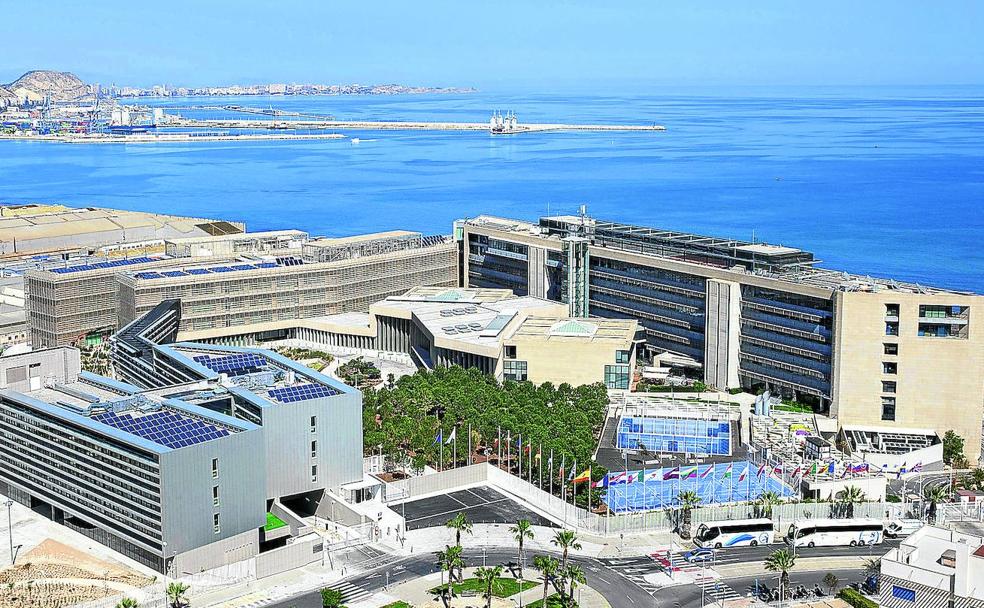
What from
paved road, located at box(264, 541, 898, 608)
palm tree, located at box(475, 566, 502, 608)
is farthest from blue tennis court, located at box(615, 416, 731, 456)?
palm tree, located at box(475, 566, 502, 608)

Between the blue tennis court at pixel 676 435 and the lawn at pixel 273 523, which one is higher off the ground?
the blue tennis court at pixel 676 435

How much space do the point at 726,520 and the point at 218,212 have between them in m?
127

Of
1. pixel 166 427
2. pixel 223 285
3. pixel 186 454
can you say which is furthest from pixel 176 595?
pixel 223 285

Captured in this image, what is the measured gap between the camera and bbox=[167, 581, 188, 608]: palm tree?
1542 inches

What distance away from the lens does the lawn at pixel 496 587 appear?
43.1 meters

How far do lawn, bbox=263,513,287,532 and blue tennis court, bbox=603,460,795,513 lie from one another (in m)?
13.6

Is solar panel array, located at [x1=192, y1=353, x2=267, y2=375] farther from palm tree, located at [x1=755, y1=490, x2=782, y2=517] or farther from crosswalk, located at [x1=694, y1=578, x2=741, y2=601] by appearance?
palm tree, located at [x1=755, y1=490, x2=782, y2=517]

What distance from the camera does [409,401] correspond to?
63469mm

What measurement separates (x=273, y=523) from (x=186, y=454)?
5.74m

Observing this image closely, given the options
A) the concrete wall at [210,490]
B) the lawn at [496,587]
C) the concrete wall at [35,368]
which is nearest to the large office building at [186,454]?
the concrete wall at [210,490]

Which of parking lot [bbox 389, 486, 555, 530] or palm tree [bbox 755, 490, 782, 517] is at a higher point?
palm tree [bbox 755, 490, 782, 517]

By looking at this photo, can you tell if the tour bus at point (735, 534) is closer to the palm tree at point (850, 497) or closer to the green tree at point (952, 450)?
the palm tree at point (850, 497)

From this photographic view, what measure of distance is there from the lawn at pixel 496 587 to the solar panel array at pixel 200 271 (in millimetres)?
45003

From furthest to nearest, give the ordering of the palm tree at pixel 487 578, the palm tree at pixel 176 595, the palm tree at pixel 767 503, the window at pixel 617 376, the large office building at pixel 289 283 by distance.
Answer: the large office building at pixel 289 283, the window at pixel 617 376, the palm tree at pixel 767 503, the palm tree at pixel 487 578, the palm tree at pixel 176 595
